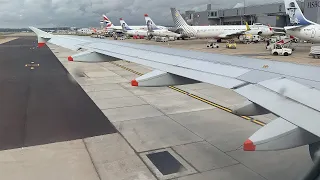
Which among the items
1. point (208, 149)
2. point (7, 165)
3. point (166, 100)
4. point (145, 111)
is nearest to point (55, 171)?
point (7, 165)

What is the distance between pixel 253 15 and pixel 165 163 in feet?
275

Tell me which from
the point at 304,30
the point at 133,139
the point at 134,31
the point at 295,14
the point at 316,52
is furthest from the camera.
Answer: the point at 134,31

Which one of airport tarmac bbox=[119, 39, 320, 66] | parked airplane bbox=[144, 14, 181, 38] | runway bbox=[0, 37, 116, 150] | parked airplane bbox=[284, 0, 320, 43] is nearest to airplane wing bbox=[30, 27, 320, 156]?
runway bbox=[0, 37, 116, 150]

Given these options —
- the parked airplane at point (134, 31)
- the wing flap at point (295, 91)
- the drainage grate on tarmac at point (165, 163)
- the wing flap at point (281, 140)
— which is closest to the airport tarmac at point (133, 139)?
the drainage grate on tarmac at point (165, 163)

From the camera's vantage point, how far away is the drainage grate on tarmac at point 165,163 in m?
6.97

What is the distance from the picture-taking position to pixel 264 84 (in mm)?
4305

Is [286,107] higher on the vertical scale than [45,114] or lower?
higher

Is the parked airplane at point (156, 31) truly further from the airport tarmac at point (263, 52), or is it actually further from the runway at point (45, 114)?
the runway at point (45, 114)

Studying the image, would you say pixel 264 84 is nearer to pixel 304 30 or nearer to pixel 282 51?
pixel 282 51

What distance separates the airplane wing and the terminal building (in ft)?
211

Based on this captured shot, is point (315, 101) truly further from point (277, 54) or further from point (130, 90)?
point (277, 54)

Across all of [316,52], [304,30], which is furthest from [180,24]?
[316,52]

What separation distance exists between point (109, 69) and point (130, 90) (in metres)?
9.37

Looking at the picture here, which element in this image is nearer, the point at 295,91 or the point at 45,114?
the point at 295,91
